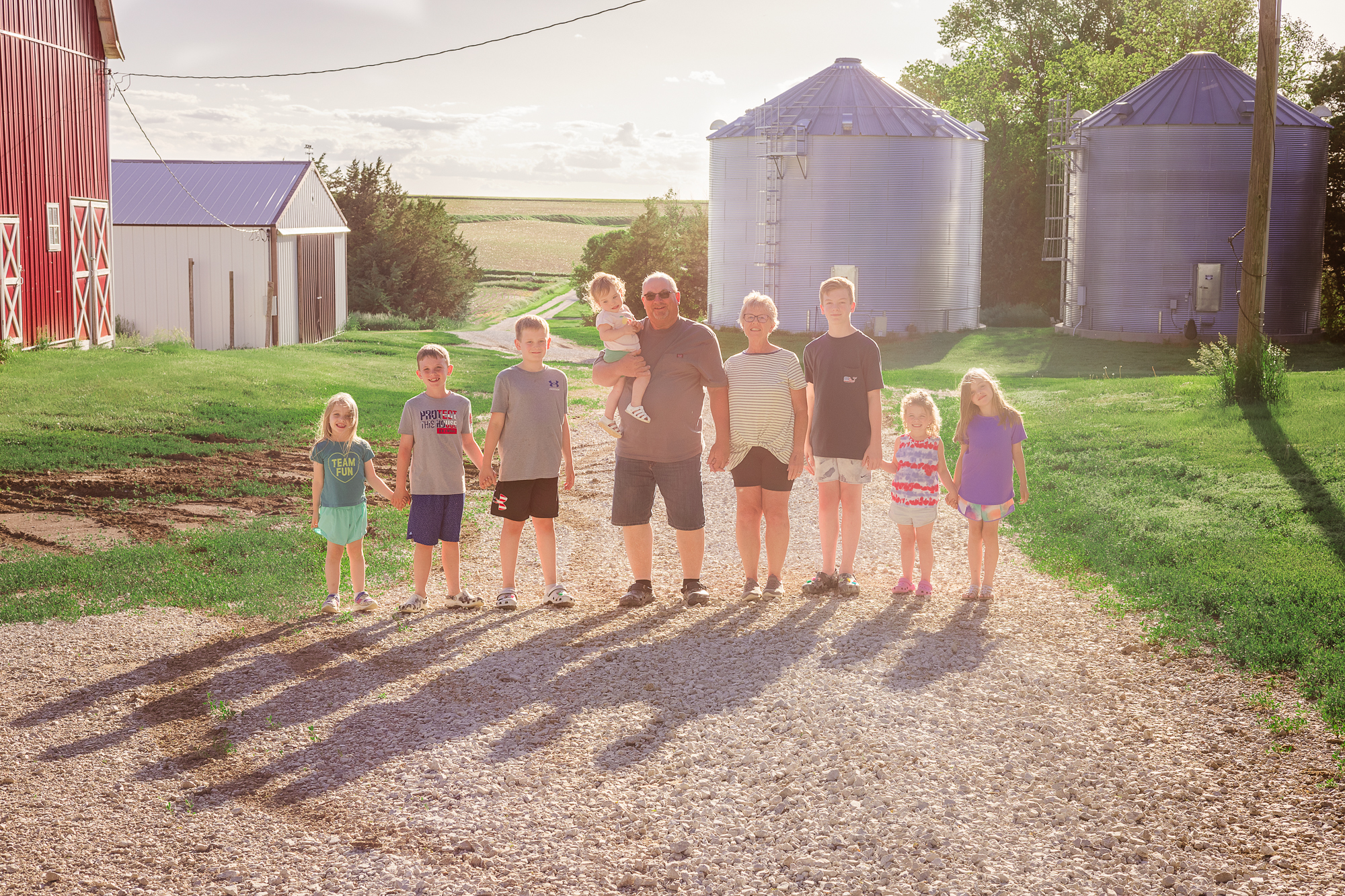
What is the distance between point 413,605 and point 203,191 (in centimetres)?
2702

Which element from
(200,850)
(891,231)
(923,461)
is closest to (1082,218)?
(891,231)

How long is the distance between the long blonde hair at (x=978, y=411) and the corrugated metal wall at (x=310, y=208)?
84.2 ft

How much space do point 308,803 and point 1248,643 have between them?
191 inches

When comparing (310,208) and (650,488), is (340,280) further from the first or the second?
(650,488)

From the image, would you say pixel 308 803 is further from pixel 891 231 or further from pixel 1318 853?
pixel 891 231

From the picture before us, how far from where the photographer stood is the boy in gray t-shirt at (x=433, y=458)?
671cm

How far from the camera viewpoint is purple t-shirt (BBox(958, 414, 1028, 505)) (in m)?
6.98

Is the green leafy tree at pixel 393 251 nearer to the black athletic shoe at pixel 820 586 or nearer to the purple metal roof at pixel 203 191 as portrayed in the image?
the purple metal roof at pixel 203 191

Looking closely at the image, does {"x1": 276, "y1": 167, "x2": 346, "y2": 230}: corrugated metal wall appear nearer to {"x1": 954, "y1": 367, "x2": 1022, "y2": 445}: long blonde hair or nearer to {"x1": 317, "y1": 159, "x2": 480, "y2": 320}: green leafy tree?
{"x1": 317, "y1": 159, "x2": 480, "y2": 320}: green leafy tree

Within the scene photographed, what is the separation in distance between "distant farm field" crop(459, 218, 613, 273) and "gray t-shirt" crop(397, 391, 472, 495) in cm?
6616

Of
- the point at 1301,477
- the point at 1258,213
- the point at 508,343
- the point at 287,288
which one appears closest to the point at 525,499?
the point at 1301,477

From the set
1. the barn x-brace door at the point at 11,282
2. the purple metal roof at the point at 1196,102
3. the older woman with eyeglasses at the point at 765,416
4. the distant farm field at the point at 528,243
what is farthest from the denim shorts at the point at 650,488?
the distant farm field at the point at 528,243

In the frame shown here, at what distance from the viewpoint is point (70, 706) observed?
17.1 ft

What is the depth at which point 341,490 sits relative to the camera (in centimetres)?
673
